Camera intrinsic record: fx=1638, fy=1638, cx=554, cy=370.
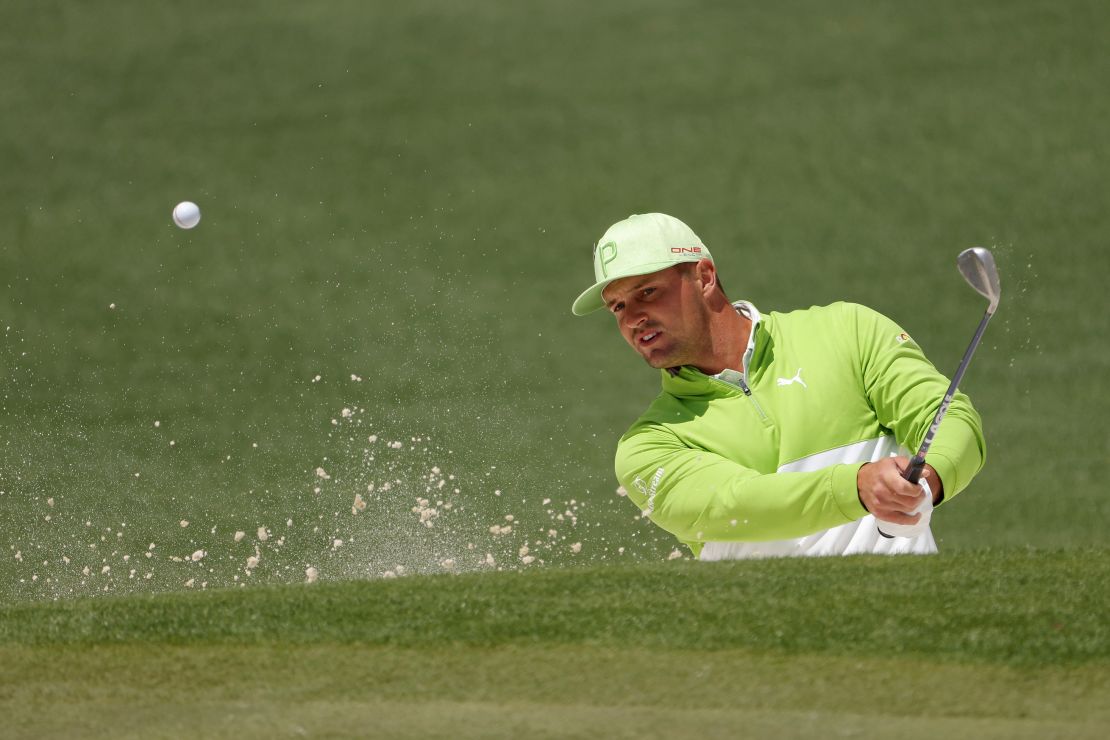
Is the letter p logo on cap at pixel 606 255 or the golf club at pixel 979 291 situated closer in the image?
the golf club at pixel 979 291

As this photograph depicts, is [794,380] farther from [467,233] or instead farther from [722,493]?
[467,233]

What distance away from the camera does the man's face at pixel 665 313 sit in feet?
11.8

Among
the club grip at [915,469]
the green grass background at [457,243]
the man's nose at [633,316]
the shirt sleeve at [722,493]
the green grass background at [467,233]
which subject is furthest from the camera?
the green grass background at [467,233]

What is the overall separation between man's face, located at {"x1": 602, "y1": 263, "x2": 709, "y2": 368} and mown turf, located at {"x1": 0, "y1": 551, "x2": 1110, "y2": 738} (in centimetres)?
58

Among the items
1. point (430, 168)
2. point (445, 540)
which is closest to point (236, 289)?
point (430, 168)

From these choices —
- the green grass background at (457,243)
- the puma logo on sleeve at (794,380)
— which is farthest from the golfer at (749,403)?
the green grass background at (457,243)

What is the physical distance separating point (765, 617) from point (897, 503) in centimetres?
50

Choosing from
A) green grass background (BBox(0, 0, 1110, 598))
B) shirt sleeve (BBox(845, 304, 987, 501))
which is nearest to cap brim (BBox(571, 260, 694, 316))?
shirt sleeve (BBox(845, 304, 987, 501))

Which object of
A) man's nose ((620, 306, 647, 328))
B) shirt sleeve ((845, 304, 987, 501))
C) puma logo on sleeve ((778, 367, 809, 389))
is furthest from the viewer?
man's nose ((620, 306, 647, 328))

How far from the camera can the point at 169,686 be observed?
8.52 ft

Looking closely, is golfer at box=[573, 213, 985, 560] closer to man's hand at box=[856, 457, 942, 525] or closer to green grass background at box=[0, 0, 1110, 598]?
man's hand at box=[856, 457, 942, 525]

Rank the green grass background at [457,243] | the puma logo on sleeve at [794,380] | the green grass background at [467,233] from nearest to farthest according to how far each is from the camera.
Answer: the puma logo on sleeve at [794,380] → the green grass background at [457,243] → the green grass background at [467,233]

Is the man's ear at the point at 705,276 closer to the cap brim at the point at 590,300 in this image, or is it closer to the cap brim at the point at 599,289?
the cap brim at the point at 599,289

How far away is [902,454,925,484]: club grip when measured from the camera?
307 centimetres
